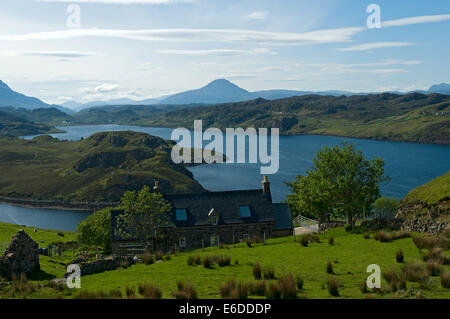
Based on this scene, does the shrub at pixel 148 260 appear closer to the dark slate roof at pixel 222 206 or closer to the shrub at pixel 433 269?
the dark slate roof at pixel 222 206

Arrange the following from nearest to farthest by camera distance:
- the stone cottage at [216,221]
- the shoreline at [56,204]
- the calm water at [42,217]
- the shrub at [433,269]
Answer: the shrub at [433,269] → the stone cottage at [216,221] → the calm water at [42,217] → the shoreline at [56,204]

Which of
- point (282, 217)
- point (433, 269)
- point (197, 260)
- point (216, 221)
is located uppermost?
point (433, 269)

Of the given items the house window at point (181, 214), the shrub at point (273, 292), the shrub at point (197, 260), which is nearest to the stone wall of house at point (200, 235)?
the house window at point (181, 214)

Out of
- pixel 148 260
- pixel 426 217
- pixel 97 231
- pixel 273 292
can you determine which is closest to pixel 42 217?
pixel 97 231

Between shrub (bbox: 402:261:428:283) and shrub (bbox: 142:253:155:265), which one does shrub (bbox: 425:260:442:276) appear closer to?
shrub (bbox: 402:261:428:283)

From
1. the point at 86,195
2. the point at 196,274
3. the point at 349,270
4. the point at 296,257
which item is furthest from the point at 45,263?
the point at 86,195

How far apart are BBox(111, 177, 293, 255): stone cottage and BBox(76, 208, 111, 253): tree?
258 inches

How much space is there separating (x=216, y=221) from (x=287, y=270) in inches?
898

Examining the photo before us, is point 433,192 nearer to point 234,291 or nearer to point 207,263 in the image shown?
point 207,263

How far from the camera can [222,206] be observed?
5028 cm

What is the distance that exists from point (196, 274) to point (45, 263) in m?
18.2

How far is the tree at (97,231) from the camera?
54091mm

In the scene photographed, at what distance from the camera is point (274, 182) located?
177750 millimetres
